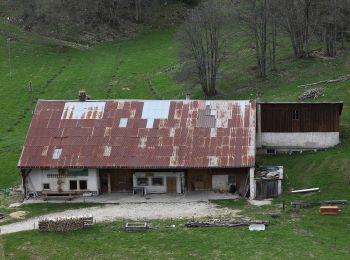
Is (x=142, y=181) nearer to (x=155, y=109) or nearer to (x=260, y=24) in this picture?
(x=155, y=109)

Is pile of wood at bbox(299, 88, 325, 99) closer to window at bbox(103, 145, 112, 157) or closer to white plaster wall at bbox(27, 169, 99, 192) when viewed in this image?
window at bbox(103, 145, 112, 157)

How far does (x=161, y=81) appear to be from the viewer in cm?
8406

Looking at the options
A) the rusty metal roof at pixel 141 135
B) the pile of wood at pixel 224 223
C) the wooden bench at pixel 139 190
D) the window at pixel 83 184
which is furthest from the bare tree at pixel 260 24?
the pile of wood at pixel 224 223

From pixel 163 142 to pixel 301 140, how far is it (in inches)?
476

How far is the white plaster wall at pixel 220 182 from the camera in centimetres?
5250

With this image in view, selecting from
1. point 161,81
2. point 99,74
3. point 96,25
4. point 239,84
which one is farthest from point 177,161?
point 96,25

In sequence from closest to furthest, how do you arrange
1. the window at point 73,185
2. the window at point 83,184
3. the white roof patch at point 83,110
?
the window at point 83,184 → the window at point 73,185 → the white roof patch at point 83,110

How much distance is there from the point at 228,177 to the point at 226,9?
33941mm

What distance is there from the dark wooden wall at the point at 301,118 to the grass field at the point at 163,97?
220cm

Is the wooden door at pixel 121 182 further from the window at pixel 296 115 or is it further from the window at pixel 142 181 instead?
the window at pixel 296 115

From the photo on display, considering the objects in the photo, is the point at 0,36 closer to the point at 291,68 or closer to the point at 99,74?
the point at 99,74

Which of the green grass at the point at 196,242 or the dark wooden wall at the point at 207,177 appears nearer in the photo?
the green grass at the point at 196,242

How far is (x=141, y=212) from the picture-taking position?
1919 inches

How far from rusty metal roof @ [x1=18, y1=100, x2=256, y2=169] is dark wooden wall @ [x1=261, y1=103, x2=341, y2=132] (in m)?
2.69
